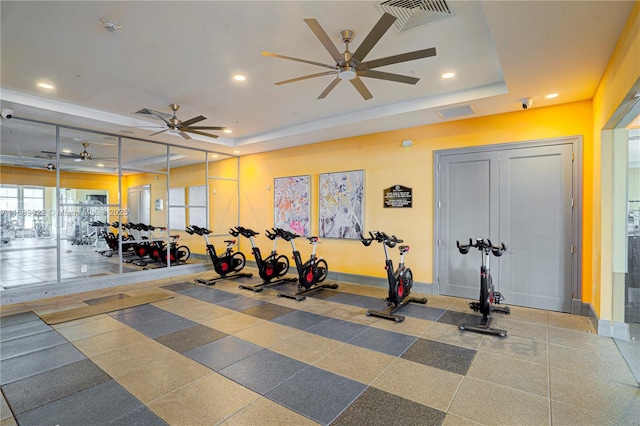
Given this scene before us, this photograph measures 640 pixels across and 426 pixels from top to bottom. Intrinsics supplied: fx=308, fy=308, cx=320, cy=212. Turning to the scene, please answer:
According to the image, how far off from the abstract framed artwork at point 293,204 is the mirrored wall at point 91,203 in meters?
1.64

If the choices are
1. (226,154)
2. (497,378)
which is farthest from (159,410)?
(226,154)

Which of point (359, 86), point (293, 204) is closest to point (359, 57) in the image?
point (359, 86)

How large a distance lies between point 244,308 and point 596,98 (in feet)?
18.1

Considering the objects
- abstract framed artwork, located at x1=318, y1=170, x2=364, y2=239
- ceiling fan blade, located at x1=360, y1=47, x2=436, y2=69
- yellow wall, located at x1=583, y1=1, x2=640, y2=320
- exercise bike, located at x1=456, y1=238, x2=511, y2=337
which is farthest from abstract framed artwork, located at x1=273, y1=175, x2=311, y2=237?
yellow wall, located at x1=583, y1=1, x2=640, y2=320

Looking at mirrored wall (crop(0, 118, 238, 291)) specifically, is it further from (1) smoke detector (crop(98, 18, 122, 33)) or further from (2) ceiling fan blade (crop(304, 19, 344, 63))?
(2) ceiling fan blade (crop(304, 19, 344, 63))

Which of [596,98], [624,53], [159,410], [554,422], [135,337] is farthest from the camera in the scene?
[596,98]

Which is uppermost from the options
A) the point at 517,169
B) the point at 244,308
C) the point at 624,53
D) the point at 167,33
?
the point at 167,33

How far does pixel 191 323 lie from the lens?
13.3 ft

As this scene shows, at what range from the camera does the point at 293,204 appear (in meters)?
7.19

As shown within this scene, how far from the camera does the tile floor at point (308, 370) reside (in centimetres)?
221

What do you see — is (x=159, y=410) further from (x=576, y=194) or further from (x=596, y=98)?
(x=596, y=98)

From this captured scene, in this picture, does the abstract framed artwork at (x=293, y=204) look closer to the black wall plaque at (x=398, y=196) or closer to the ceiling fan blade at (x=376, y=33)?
the black wall plaque at (x=398, y=196)

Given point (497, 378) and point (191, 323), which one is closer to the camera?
point (497, 378)

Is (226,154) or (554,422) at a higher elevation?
(226,154)
